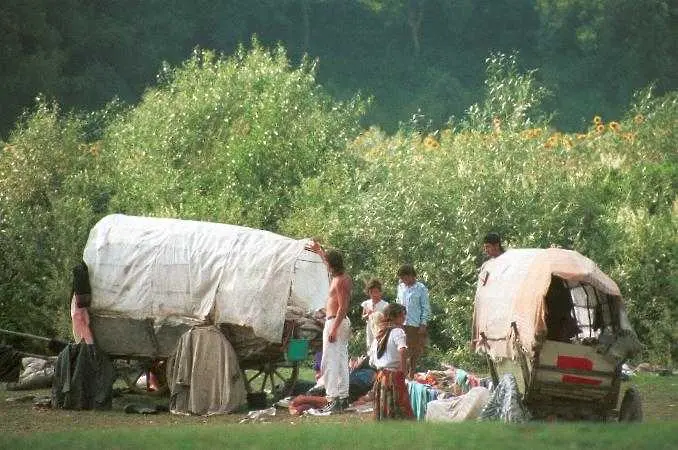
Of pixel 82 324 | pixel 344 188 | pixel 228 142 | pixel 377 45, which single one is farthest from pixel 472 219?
pixel 377 45

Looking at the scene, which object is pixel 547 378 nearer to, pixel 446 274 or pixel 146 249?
pixel 146 249

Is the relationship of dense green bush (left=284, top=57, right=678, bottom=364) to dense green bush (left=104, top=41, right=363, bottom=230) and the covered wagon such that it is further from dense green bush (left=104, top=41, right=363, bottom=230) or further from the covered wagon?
the covered wagon

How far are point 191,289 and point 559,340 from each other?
4914 mm

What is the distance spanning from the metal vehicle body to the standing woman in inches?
50.0

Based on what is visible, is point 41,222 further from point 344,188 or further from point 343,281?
point 343,281

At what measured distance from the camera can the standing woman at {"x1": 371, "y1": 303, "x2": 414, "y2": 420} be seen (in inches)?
606

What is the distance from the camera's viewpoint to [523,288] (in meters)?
15.8

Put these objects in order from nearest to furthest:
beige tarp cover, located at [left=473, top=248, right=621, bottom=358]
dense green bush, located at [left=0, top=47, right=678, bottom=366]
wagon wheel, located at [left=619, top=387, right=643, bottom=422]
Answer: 1. beige tarp cover, located at [left=473, top=248, right=621, bottom=358]
2. wagon wheel, located at [left=619, top=387, right=643, bottom=422]
3. dense green bush, located at [left=0, top=47, right=678, bottom=366]

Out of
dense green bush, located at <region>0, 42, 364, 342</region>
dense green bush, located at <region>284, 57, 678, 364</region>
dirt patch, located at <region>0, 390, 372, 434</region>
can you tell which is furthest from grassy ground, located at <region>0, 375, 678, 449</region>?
dense green bush, located at <region>0, 42, 364, 342</region>

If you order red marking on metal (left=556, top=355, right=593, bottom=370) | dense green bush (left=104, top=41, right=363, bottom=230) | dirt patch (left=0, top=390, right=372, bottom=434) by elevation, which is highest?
dense green bush (left=104, top=41, right=363, bottom=230)

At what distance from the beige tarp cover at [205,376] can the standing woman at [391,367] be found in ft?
10.3

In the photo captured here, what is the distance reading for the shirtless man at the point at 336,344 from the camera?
17984mm

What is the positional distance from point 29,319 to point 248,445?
51.5 ft

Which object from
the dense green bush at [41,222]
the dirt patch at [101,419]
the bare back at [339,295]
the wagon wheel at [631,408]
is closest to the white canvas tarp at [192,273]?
the bare back at [339,295]
